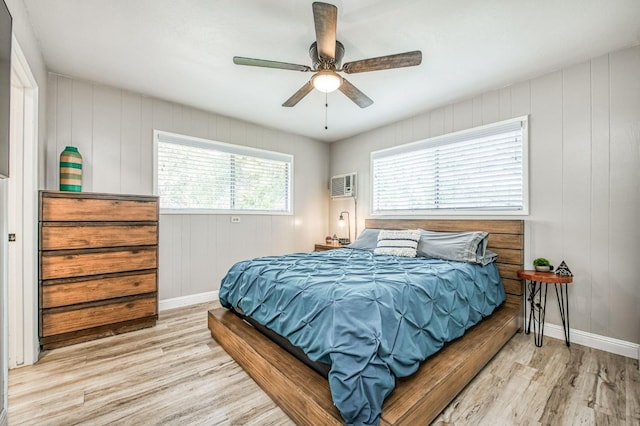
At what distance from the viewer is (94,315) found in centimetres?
261

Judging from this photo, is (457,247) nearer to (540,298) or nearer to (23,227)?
(540,298)

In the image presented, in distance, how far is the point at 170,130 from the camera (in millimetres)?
3547

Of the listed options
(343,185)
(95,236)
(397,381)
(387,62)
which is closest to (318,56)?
(387,62)

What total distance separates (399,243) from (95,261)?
3.00 m

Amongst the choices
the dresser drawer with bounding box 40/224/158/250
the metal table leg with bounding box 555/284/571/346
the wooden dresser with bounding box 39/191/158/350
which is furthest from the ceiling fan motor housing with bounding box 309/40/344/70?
the metal table leg with bounding box 555/284/571/346

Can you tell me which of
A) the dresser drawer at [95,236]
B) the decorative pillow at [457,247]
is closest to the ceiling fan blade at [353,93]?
the decorative pillow at [457,247]

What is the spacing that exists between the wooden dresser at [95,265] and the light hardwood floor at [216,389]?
0.80 feet

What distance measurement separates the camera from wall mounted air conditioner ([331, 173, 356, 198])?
4.66 m

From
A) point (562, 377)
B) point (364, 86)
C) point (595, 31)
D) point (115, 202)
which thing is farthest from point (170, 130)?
point (562, 377)

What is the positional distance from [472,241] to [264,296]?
2049 mm

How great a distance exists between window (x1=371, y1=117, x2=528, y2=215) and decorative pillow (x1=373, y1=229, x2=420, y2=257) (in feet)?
2.13

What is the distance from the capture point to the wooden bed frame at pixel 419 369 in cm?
143

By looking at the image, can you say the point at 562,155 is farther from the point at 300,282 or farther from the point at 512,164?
the point at 300,282

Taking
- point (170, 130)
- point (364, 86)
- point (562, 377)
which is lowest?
point (562, 377)
